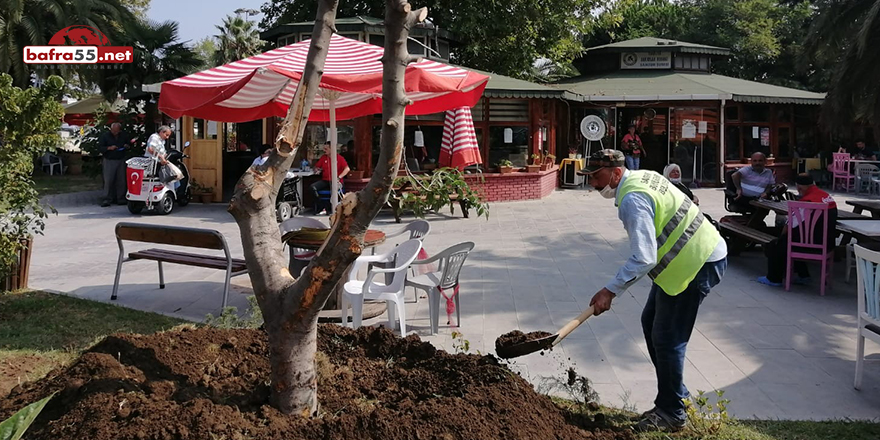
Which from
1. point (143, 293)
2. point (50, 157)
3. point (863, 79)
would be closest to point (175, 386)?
point (143, 293)

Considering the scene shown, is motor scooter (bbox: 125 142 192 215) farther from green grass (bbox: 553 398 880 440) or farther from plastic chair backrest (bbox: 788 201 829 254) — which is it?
green grass (bbox: 553 398 880 440)

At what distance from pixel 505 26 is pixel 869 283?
19.9m

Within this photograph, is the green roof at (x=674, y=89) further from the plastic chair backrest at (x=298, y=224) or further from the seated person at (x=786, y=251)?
the plastic chair backrest at (x=298, y=224)

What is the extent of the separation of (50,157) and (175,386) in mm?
27555

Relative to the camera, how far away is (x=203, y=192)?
17719 mm

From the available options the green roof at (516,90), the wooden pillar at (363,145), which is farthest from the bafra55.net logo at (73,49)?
the green roof at (516,90)

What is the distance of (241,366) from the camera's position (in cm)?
435

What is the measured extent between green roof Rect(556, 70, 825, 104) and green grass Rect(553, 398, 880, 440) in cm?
1700

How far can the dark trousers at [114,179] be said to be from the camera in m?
16.9

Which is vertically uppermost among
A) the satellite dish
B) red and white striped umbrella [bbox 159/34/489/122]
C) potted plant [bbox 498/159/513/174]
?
the satellite dish

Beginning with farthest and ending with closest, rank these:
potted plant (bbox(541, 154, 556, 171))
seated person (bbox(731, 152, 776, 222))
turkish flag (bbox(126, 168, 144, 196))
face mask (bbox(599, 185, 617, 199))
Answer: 1. potted plant (bbox(541, 154, 556, 171))
2. turkish flag (bbox(126, 168, 144, 196))
3. seated person (bbox(731, 152, 776, 222))
4. face mask (bbox(599, 185, 617, 199))

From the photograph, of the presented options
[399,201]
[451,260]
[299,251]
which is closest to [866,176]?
[399,201]

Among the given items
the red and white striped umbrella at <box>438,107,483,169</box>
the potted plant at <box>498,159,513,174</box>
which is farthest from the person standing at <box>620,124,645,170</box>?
the red and white striped umbrella at <box>438,107,483,169</box>

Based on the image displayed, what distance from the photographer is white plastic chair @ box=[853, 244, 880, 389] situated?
16.1 ft
